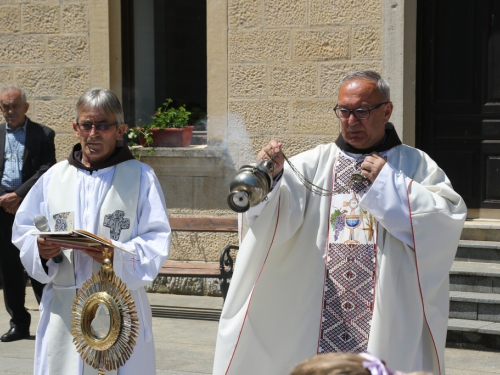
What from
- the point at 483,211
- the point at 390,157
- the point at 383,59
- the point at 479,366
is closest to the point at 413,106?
the point at 383,59

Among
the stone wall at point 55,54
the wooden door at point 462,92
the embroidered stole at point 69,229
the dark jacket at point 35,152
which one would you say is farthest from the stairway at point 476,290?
the stone wall at point 55,54

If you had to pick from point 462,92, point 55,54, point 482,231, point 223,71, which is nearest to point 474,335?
point 482,231

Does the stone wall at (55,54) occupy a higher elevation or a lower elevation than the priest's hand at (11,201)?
higher

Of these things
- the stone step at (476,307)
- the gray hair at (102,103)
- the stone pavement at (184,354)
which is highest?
the gray hair at (102,103)

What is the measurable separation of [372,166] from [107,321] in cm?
133

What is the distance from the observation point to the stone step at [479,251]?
8219mm

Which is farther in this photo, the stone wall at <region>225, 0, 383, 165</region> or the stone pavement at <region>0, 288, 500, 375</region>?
the stone wall at <region>225, 0, 383, 165</region>

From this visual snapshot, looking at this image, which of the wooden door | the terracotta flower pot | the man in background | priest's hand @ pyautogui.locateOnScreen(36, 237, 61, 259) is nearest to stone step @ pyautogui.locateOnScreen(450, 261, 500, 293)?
the wooden door

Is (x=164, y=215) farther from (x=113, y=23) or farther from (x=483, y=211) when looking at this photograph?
(x=113, y=23)

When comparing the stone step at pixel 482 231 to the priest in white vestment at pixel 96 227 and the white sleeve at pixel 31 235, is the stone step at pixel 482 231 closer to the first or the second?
the priest in white vestment at pixel 96 227

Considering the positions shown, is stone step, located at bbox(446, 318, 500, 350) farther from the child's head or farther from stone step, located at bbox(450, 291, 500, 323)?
the child's head

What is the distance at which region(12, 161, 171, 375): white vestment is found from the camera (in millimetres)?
4387

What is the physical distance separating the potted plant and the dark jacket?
1.51m

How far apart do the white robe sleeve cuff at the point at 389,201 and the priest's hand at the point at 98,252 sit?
1118 mm
